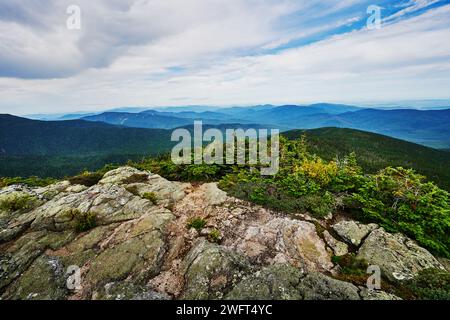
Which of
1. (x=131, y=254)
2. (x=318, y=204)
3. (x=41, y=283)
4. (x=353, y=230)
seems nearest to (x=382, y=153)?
(x=318, y=204)

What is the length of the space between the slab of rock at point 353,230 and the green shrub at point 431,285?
267cm

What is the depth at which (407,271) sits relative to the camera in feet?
31.5

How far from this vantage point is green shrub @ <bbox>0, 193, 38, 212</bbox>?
555 inches

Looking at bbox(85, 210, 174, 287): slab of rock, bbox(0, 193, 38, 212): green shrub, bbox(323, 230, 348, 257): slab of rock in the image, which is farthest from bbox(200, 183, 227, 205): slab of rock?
bbox(0, 193, 38, 212): green shrub

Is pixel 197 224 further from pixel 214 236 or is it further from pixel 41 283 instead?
pixel 41 283

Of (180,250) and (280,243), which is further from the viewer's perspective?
(280,243)

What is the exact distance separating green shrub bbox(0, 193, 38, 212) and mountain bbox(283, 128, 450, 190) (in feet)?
318

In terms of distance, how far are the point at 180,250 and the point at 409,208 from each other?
41.1ft

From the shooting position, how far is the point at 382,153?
137 meters

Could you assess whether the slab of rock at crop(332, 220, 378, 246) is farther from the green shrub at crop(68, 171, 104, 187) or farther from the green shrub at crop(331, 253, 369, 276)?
the green shrub at crop(68, 171, 104, 187)

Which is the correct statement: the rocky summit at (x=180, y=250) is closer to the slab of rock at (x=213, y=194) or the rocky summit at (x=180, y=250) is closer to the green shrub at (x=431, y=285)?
the slab of rock at (x=213, y=194)

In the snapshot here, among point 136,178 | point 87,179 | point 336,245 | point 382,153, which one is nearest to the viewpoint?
point 336,245
